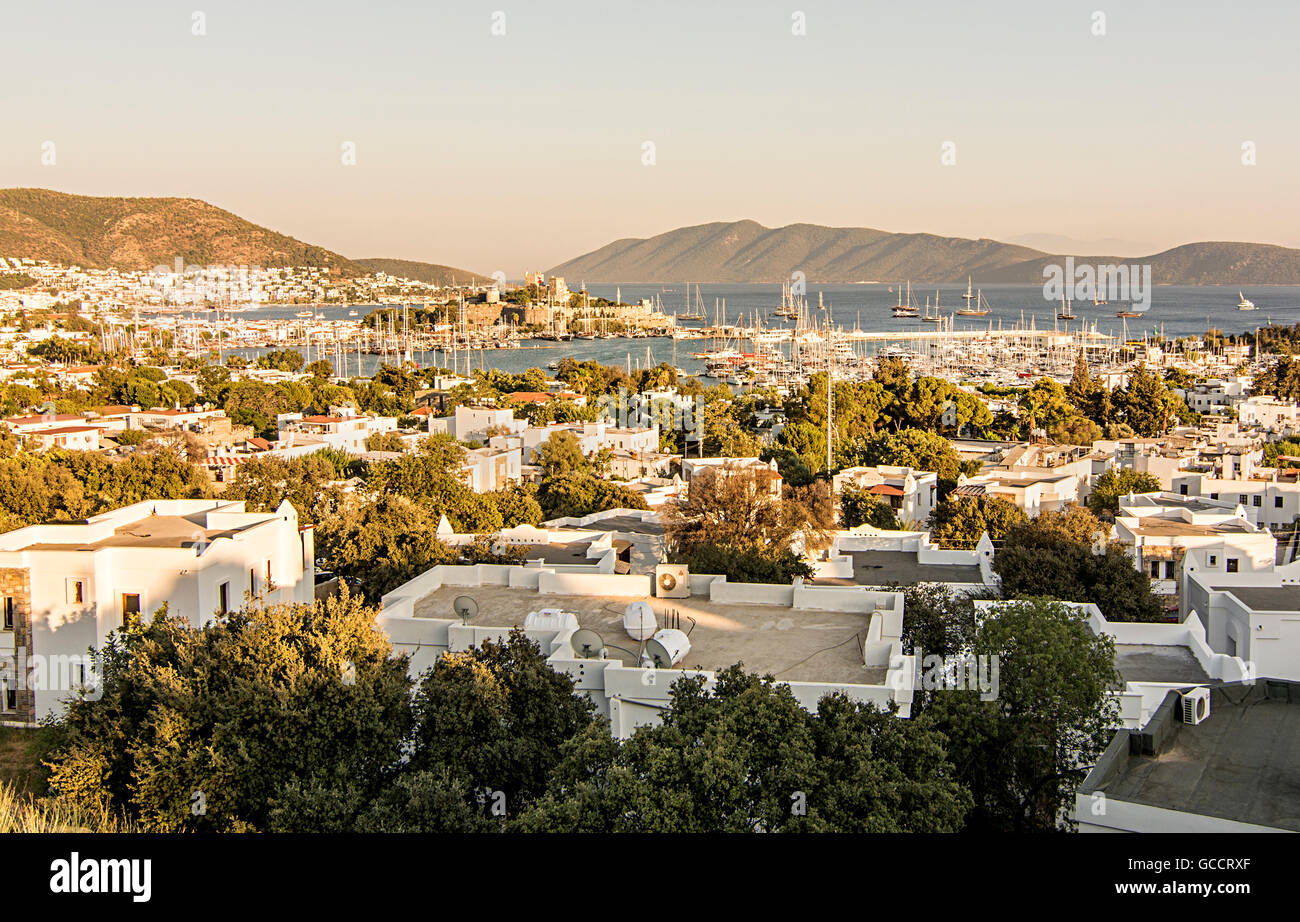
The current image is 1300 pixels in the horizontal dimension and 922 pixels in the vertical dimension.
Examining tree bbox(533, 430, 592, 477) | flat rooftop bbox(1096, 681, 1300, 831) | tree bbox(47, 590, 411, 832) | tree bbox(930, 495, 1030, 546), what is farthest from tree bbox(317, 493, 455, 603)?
tree bbox(533, 430, 592, 477)

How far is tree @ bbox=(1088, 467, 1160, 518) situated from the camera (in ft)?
95.7

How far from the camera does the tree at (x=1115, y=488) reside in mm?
29156

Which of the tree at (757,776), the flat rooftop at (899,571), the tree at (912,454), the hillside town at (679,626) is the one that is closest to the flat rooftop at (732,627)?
the hillside town at (679,626)

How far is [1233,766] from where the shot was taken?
826 centimetres

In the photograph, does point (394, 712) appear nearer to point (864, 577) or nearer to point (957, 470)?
point (864, 577)

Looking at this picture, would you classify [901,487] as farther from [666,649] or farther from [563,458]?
[666,649]

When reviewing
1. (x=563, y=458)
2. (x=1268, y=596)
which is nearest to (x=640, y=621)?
(x=1268, y=596)

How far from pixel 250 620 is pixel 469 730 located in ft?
7.77

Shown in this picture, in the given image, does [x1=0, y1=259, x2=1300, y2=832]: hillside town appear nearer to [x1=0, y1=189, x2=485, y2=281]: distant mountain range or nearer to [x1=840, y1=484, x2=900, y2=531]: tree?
[x1=840, y1=484, x2=900, y2=531]: tree

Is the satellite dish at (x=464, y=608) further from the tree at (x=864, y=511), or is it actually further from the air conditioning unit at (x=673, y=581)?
the tree at (x=864, y=511)

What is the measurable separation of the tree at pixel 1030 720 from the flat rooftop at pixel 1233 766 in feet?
3.17

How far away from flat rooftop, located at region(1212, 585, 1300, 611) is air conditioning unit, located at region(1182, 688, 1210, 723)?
589 cm

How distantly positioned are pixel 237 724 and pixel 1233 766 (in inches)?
297
